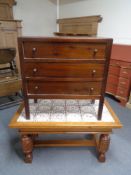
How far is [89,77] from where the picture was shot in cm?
126

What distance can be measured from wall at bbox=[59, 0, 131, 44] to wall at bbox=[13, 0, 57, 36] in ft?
3.14

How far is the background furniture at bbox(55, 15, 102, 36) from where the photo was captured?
350 centimetres

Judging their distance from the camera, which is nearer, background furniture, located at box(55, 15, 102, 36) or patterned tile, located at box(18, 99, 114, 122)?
patterned tile, located at box(18, 99, 114, 122)

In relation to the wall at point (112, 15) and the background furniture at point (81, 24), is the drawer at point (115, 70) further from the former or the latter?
the background furniture at point (81, 24)

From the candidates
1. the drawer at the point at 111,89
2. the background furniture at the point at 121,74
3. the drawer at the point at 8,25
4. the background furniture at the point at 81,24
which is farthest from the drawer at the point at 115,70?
the drawer at the point at 8,25

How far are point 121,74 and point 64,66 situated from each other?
179 cm

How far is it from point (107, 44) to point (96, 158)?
1185 millimetres

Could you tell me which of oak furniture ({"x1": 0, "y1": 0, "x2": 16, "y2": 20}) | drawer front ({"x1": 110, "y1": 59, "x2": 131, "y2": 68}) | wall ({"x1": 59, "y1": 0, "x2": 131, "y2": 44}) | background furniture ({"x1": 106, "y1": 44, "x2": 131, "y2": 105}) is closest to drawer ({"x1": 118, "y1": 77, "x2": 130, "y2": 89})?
background furniture ({"x1": 106, "y1": 44, "x2": 131, "y2": 105})

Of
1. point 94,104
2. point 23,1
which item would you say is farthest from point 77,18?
point 94,104

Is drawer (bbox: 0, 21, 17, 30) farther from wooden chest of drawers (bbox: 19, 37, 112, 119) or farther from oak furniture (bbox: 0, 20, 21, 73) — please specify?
wooden chest of drawers (bbox: 19, 37, 112, 119)

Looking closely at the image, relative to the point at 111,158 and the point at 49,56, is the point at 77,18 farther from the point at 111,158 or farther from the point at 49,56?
the point at 111,158

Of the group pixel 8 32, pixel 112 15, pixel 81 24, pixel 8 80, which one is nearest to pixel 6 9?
pixel 8 32

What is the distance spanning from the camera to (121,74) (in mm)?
2711

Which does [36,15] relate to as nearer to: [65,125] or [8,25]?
[8,25]
